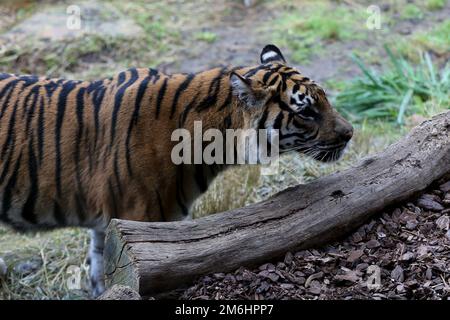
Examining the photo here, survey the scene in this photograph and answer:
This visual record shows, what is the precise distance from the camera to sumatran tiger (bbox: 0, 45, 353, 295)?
4070 mm

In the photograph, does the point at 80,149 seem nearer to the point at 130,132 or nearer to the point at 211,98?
the point at 130,132

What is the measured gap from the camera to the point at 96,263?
5027 mm

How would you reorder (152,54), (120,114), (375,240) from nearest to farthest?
(375,240) < (120,114) < (152,54)

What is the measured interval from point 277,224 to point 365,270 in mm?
475

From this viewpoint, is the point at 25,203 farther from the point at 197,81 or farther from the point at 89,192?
the point at 197,81

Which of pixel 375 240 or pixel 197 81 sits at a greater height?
pixel 197 81

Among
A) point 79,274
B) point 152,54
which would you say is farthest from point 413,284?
point 152,54

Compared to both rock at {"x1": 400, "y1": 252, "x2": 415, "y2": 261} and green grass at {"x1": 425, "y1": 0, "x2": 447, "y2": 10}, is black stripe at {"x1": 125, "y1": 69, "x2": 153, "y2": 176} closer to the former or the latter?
rock at {"x1": 400, "y1": 252, "x2": 415, "y2": 261}

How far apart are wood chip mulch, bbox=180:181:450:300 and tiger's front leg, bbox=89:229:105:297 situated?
1.74m

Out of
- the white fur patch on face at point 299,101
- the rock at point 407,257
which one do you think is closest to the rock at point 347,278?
the rock at point 407,257

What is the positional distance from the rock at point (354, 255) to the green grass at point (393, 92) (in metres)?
3.55

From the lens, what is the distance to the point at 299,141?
412 cm

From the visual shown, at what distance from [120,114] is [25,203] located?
82cm

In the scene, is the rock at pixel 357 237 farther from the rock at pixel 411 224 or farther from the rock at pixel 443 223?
Answer: the rock at pixel 443 223
